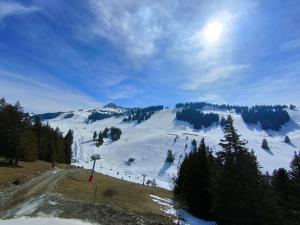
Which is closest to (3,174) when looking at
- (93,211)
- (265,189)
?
(93,211)

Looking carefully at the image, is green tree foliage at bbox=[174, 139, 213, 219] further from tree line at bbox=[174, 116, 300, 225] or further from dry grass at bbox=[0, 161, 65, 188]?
dry grass at bbox=[0, 161, 65, 188]

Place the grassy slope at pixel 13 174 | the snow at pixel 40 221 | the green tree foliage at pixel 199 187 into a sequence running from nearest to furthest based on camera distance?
the snow at pixel 40 221 → the grassy slope at pixel 13 174 → the green tree foliage at pixel 199 187

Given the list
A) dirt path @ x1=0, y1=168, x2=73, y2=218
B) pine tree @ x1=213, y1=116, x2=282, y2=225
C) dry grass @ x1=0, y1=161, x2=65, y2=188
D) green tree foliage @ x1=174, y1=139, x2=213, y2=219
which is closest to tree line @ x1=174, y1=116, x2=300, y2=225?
pine tree @ x1=213, y1=116, x2=282, y2=225

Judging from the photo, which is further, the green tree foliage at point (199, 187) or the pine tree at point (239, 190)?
the green tree foliage at point (199, 187)

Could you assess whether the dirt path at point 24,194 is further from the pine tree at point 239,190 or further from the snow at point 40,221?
the pine tree at point 239,190

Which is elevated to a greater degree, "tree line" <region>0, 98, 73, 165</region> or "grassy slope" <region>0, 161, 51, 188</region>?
"tree line" <region>0, 98, 73, 165</region>

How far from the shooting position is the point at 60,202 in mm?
32469

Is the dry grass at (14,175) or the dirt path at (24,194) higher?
the dry grass at (14,175)

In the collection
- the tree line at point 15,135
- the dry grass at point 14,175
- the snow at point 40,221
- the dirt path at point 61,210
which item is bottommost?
the snow at point 40,221

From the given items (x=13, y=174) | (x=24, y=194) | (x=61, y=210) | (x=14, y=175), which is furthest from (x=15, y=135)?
(x=61, y=210)

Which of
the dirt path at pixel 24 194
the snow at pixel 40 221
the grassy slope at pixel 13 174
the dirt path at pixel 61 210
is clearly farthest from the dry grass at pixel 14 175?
the snow at pixel 40 221

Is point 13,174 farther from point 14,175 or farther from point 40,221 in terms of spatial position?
point 40,221

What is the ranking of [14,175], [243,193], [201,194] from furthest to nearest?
[14,175] → [201,194] → [243,193]

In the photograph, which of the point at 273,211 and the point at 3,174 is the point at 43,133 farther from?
the point at 273,211
